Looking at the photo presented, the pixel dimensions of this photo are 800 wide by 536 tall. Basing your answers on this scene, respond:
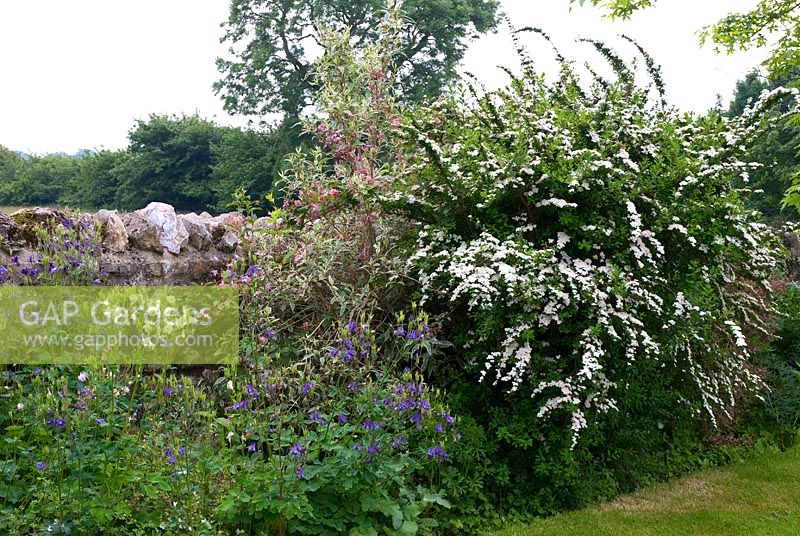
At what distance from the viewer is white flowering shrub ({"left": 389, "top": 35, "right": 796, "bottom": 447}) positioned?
3.81m

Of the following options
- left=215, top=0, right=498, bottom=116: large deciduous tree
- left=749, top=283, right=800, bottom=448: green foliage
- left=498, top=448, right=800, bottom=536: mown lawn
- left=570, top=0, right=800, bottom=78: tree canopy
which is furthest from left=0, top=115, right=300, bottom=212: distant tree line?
left=498, top=448, right=800, bottom=536: mown lawn

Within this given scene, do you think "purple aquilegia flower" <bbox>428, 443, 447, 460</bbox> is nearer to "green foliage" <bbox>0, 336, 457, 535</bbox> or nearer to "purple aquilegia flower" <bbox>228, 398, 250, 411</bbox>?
"green foliage" <bbox>0, 336, 457, 535</bbox>

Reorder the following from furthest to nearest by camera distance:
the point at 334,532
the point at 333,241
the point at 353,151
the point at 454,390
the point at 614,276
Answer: the point at 353,151
the point at 333,241
the point at 454,390
the point at 614,276
the point at 334,532

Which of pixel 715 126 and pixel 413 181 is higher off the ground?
pixel 715 126

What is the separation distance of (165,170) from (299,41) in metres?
8.28

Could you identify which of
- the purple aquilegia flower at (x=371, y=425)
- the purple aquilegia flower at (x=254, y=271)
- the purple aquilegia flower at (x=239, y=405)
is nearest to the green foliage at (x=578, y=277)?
the purple aquilegia flower at (x=371, y=425)

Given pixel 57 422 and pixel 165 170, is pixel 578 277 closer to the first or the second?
pixel 57 422

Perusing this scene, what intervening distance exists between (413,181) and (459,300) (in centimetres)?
101

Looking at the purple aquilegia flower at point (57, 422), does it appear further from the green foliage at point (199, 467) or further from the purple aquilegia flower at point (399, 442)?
the purple aquilegia flower at point (399, 442)

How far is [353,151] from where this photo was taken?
498cm

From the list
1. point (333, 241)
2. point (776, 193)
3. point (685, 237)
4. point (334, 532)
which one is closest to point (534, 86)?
point (685, 237)

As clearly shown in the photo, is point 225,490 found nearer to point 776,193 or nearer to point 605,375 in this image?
point 605,375

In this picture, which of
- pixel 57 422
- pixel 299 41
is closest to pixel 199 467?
pixel 57 422

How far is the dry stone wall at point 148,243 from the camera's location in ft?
16.3
